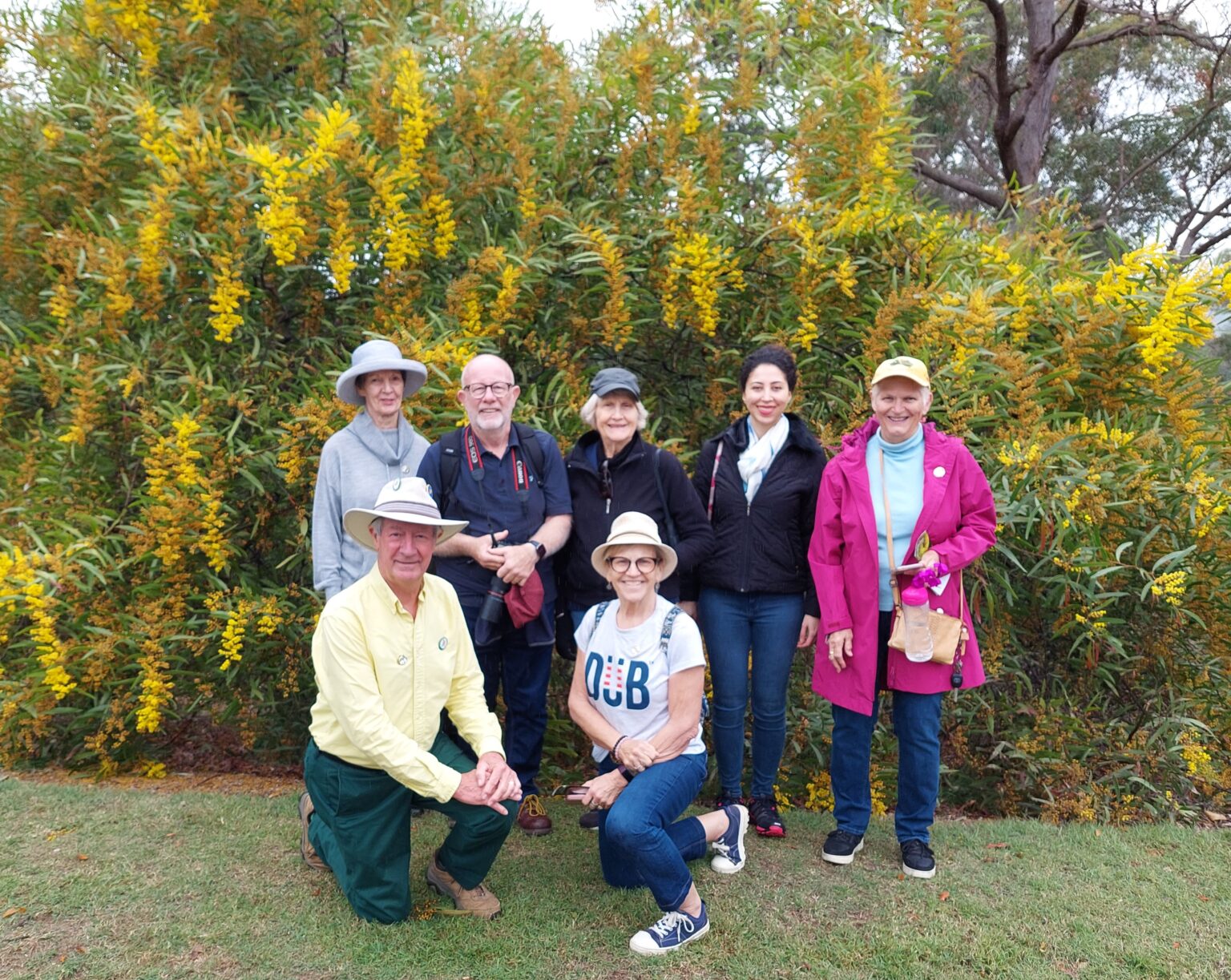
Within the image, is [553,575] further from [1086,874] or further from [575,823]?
[1086,874]

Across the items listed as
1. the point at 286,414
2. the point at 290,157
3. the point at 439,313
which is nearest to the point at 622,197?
the point at 439,313

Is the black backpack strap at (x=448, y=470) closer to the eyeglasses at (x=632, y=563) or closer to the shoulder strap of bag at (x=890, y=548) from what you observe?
the eyeglasses at (x=632, y=563)

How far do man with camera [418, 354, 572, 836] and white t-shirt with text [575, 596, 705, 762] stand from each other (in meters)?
0.40

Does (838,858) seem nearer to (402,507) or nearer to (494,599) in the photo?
(494,599)

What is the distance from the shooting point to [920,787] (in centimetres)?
307

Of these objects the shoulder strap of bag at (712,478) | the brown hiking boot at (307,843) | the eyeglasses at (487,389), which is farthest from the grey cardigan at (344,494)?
the shoulder strap of bag at (712,478)

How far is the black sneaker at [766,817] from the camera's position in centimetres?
330

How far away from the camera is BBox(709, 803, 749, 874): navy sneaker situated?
3.00m

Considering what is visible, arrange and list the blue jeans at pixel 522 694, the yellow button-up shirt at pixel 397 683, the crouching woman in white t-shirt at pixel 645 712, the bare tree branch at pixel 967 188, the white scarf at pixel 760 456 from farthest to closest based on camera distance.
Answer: the bare tree branch at pixel 967 188 < the blue jeans at pixel 522 694 < the white scarf at pixel 760 456 < the crouching woman in white t-shirt at pixel 645 712 < the yellow button-up shirt at pixel 397 683

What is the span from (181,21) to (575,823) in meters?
4.03

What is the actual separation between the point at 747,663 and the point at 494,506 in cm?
105

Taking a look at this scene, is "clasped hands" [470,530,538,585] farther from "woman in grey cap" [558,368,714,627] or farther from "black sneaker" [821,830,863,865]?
"black sneaker" [821,830,863,865]

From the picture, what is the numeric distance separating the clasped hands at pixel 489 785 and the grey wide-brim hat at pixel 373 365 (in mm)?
1343

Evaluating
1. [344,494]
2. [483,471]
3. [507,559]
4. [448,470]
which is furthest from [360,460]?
[507,559]
